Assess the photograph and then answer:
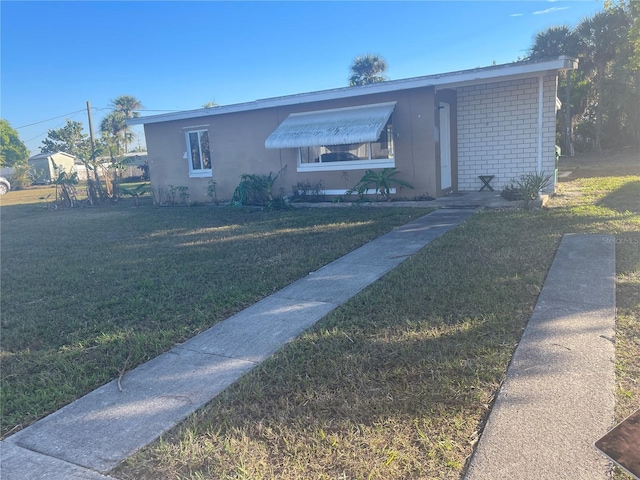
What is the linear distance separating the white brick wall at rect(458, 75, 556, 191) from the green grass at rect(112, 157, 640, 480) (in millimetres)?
7405

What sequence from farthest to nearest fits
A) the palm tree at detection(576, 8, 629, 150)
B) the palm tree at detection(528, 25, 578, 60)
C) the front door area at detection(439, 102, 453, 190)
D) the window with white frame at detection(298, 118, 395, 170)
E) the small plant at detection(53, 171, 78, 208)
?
the palm tree at detection(528, 25, 578, 60), the palm tree at detection(576, 8, 629, 150), the small plant at detection(53, 171, 78, 208), the front door area at detection(439, 102, 453, 190), the window with white frame at detection(298, 118, 395, 170)

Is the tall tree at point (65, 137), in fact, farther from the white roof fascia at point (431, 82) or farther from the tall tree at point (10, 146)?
the white roof fascia at point (431, 82)

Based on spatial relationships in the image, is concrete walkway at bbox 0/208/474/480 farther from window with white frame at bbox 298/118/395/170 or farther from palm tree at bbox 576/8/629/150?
palm tree at bbox 576/8/629/150

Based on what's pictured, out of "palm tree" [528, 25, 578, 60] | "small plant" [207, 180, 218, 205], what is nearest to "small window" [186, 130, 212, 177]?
"small plant" [207, 180, 218, 205]

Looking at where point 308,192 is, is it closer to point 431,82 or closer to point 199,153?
point 431,82

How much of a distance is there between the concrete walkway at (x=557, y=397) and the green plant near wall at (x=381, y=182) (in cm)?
731

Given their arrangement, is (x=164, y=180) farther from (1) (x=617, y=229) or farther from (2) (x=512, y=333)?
(2) (x=512, y=333)

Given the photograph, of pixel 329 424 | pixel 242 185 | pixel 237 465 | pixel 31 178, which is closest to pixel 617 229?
pixel 329 424

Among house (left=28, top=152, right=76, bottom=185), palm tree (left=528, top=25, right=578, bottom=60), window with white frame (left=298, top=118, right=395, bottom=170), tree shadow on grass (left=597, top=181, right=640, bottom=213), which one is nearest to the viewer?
tree shadow on grass (left=597, top=181, right=640, bottom=213)

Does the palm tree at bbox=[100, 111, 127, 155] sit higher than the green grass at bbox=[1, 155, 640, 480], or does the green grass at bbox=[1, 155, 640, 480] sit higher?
the palm tree at bbox=[100, 111, 127, 155]

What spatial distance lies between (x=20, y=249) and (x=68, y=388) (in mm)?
7162

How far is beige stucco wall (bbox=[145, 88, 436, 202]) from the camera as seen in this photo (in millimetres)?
11791

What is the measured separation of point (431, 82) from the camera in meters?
11.1

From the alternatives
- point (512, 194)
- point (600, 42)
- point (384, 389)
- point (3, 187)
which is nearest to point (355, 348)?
point (384, 389)
